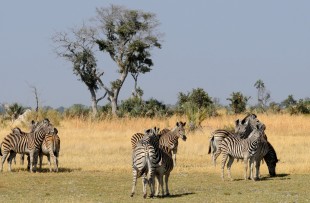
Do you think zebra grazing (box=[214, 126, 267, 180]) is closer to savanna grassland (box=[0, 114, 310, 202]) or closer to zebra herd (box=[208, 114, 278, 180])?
zebra herd (box=[208, 114, 278, 180])

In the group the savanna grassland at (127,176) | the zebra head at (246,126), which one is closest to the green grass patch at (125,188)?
the savanna grassland at (127,176)

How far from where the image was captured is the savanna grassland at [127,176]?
54.1ft

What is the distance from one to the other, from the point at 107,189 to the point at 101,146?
40.6 ft

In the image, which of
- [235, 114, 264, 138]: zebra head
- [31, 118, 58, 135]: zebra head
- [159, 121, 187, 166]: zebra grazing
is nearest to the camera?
[235, 114, 264, 138]: zebra head

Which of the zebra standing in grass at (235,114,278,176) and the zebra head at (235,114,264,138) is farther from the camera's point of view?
the zebra head at (235,114,264,138)

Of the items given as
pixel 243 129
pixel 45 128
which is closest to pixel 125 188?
pixel 243 129

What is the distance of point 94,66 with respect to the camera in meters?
60.9

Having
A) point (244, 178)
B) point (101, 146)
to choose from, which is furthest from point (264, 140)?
point (101, 146)

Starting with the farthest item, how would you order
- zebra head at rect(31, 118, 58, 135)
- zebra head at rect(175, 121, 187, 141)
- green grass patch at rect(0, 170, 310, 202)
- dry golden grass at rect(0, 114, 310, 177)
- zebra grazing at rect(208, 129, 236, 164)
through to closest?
dry golden grass at rect(0, 114, 310, 177) → zebra head at rect(175, 121, 187, 141) → zebra head at rect(31, 118, 58, 135) → zebra grazing at rect(208, 129, 236, 164) → green grass patch at rect(0, 170, 310, 202)

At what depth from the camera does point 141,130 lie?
38469 mm

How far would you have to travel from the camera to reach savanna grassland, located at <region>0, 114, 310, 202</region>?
16484mm

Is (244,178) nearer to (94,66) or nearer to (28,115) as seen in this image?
(28,115)

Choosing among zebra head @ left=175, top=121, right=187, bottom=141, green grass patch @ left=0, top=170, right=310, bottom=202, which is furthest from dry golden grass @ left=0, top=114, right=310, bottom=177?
green grass patch @ left=0, top=170, right=310, bottom=202

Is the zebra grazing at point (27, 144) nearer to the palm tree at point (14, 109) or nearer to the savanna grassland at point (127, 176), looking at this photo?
the savanna grassland at point (127, 176)
